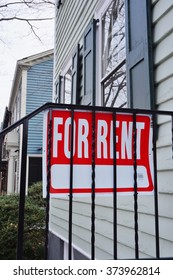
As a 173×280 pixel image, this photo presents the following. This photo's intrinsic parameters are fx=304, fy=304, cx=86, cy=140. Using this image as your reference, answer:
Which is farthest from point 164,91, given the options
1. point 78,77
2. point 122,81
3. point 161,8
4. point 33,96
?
point 33,96

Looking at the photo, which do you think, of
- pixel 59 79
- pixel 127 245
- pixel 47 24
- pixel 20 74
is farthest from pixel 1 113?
pixel 127 245

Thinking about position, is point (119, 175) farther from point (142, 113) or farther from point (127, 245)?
point (127, 245)

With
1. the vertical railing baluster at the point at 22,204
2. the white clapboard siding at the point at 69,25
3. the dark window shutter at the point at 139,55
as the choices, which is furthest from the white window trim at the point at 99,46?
the vertical railing baluster at the point at 22,204

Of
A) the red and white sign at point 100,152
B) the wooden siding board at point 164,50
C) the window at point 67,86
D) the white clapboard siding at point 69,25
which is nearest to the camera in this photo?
the red and white sign at point 100,152

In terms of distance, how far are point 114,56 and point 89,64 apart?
1.88 feet

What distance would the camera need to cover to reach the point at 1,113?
19.9 meters

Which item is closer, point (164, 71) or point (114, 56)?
point (164, 71)

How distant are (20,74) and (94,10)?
8.41 metres

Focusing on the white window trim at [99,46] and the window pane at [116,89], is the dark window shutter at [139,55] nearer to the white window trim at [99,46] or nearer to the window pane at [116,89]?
the window pane at [116,89]

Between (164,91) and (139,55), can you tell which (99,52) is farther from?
(164,91)

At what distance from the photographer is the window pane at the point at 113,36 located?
337 centimetres

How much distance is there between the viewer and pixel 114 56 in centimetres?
349

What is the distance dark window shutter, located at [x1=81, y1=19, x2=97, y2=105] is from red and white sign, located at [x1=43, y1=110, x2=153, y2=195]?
6.83 ft
